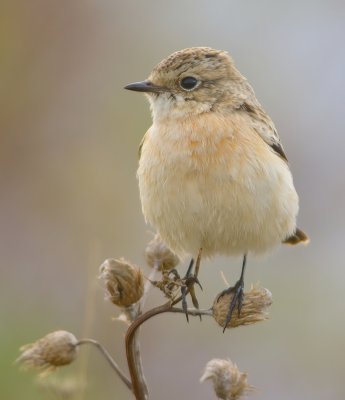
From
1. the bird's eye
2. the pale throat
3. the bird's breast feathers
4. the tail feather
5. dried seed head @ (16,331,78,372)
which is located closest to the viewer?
dried seed head @ (16,331,78,372)

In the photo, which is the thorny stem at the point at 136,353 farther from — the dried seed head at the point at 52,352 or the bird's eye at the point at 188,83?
the bird's eye at the point at 188,83

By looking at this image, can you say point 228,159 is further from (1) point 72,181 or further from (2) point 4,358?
(1) point 72,181

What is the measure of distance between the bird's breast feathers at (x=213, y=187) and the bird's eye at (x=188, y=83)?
0.82ft

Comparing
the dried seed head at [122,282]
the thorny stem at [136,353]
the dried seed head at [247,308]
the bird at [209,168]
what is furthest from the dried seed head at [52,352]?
the bird at [209,168]

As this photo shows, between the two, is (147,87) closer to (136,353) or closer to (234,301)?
(234,301)

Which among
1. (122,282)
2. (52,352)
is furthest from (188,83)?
(52,352)

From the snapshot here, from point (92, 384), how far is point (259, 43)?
14.0 feet

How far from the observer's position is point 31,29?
8.52 meters

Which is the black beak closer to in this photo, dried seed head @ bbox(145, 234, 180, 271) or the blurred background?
dried seed head @ bbox(145, 234, 180, 271)

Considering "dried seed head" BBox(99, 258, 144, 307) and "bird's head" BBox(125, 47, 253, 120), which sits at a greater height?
"bird's head" BBox(125, 47, 253, 120)

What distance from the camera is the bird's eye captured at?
5.48 meters

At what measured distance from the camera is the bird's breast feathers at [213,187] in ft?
16.2

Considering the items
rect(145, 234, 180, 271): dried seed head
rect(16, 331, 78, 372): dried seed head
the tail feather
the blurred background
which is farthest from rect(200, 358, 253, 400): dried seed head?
the blurred background

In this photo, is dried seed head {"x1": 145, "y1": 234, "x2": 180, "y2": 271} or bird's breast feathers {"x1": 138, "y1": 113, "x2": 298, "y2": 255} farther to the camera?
dried seed head {"x1": 145, "y1": 234, "x2": 180, "y2": 271}
